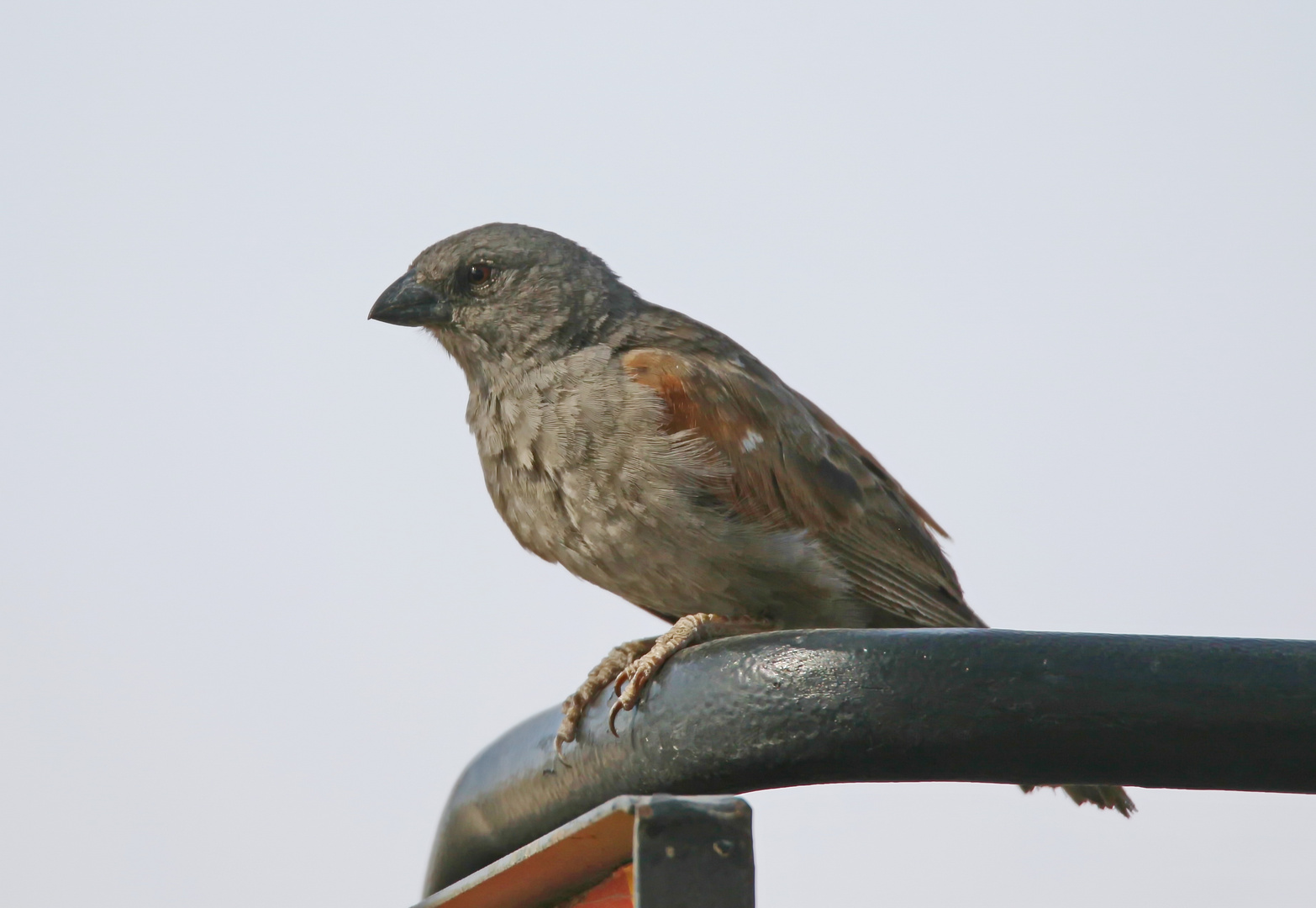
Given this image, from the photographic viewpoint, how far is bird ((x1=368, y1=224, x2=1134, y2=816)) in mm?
3586

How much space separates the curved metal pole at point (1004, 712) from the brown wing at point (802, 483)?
79.0 inches

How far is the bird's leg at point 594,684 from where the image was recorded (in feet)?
6.64

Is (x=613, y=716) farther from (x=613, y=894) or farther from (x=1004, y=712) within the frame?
(x=1004, y=712)

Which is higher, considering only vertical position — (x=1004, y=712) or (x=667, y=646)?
(x=667, y=646)

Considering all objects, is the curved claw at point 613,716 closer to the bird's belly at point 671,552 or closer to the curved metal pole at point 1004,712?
the curved metal pole at point 1004,712

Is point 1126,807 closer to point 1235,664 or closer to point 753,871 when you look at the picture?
point 1235,664

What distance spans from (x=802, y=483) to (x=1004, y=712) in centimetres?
248

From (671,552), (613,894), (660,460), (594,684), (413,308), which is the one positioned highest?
(413,308)

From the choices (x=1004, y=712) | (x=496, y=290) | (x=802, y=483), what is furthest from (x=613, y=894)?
(x=496, y=290)

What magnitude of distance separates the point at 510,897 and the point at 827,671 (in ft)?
1.87

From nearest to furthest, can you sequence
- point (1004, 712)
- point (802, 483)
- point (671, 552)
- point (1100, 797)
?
point (1004, 712), point (1100, 797), point (671, 552), point (802, 483)

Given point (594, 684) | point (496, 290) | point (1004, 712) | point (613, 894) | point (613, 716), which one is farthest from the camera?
point (496, 290)

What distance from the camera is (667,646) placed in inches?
100

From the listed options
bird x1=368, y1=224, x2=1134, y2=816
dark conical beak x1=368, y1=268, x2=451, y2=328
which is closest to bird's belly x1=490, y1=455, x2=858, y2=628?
bird x1=368, y1=224, x2=1134, y2=816
